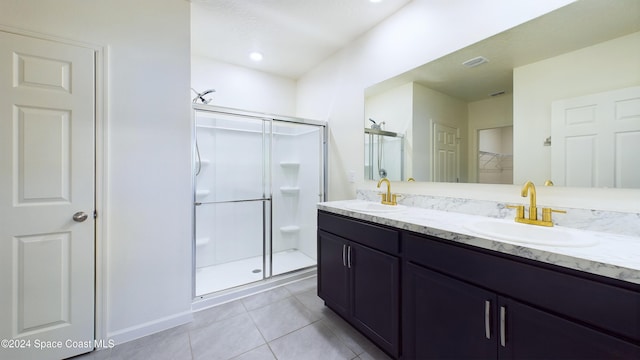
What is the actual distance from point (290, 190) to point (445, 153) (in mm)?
1959

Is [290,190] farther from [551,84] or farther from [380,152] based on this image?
[551,84]

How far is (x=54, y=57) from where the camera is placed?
1483 millimetres

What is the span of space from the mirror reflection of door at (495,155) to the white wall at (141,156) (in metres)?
2.13

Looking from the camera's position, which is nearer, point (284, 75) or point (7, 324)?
point (7, 324)

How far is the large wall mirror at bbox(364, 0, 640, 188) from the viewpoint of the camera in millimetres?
1113

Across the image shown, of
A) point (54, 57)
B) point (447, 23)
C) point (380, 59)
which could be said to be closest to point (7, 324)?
point (54, 57)

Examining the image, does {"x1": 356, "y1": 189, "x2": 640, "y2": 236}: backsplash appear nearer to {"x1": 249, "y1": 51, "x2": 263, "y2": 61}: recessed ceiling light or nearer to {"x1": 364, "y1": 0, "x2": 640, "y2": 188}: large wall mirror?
{"x1": 364, "y1": 0, "x2": 640, "y2": 188}: large wall mirror

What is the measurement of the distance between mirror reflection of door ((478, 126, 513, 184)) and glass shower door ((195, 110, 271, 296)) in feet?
6.32

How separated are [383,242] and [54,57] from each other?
2307 mm

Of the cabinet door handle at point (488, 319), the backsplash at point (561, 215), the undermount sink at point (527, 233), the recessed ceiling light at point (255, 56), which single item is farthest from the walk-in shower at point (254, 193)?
the cabinet door handle at point (488, 319)

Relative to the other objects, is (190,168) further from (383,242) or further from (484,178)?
(484,178)

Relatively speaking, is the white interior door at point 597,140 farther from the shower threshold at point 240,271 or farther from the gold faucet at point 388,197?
the shower threshold at point 240,271

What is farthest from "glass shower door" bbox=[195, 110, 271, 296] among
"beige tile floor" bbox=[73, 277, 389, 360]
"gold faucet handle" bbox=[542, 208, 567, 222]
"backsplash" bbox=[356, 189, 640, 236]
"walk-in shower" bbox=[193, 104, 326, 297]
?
"gold faucet handle" bbox=[542, 208, 567, 222]

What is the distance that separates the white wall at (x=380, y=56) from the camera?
149cm
